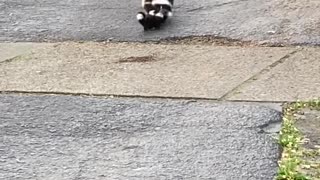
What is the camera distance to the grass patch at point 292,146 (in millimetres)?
4207

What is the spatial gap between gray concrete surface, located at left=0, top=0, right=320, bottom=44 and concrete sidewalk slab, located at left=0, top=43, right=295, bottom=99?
12.8 inches

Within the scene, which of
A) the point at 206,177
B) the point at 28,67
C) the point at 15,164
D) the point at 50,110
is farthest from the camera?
the point at 28,67

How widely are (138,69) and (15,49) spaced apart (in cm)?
136

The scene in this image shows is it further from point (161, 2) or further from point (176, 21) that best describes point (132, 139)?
point (176, 21)

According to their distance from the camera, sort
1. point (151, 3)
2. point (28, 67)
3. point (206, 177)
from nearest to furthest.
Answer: point (206, 177) → point (28, 67) → point (151, 3)

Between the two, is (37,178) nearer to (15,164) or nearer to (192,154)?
(15,164)

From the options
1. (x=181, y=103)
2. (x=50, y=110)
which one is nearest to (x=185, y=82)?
(x=181, y=103)

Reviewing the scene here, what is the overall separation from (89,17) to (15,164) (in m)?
3.58

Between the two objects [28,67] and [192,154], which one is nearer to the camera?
[192,154]

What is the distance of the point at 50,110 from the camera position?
5398 mm

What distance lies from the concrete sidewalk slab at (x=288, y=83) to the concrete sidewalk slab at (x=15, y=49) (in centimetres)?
212

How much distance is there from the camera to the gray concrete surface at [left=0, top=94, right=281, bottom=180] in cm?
436

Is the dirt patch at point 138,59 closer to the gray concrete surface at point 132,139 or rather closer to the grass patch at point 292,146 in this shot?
the gray concrete surface at point 132,139

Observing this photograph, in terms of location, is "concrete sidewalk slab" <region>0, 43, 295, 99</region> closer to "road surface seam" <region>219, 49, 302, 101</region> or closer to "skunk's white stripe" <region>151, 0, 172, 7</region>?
"road surface seam" <region>219, 49, 302, 101</region>
